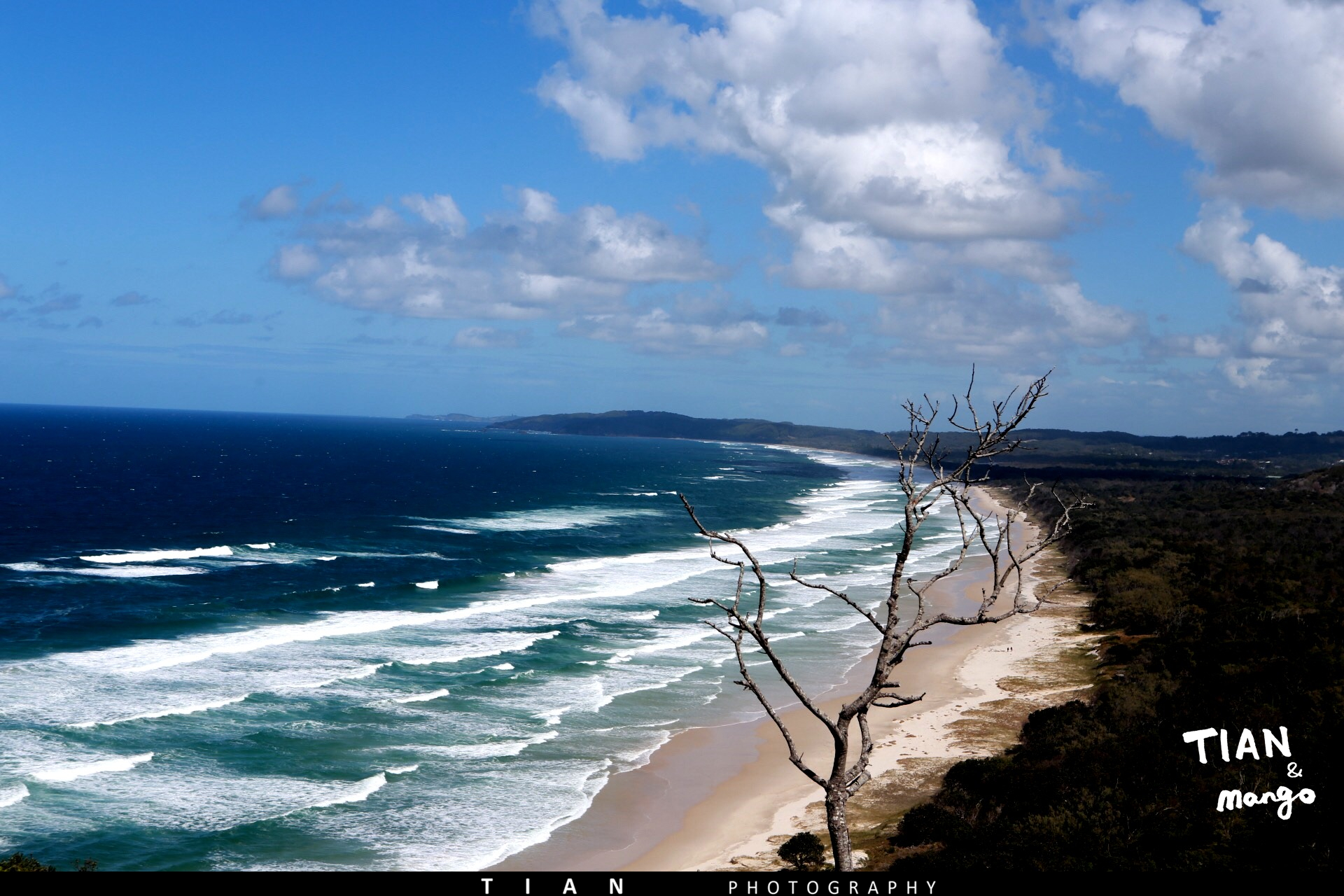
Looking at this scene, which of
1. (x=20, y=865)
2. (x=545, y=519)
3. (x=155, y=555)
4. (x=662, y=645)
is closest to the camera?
(x=20, y=865)

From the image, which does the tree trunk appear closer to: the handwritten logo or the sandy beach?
the handwritten logo

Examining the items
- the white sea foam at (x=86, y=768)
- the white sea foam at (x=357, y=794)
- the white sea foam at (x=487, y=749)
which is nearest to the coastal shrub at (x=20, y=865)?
the white sea foam at (x=357, y=794)

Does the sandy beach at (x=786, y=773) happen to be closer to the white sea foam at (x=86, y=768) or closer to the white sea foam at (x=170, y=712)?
the white sea foam at (x=86, y=768)

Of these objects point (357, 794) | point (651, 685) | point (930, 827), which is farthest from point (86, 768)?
point (930, 827)

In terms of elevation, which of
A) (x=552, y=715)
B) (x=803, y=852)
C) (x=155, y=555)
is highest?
(x=155, y=555)

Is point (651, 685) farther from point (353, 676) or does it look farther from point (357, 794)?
point (357, 794)
